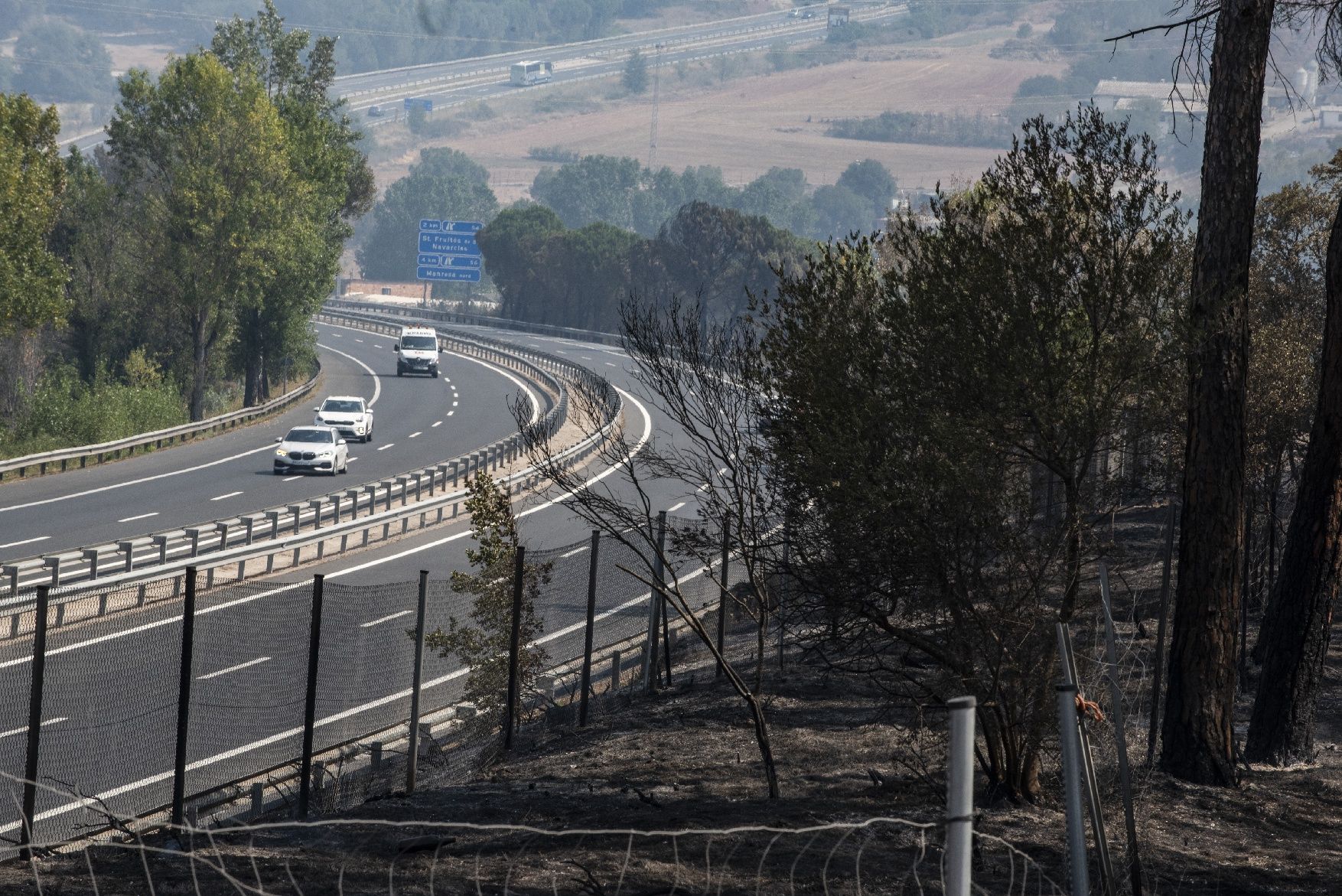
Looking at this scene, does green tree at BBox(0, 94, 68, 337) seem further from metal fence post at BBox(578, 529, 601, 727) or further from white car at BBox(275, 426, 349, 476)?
metal fence post at BBox(578, 529, 601, 727)

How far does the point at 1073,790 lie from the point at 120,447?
135 feet

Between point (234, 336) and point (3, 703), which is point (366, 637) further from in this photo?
point (234, 336)

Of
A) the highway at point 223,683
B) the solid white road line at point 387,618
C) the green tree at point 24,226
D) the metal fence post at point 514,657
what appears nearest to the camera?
the highway at point 223,683

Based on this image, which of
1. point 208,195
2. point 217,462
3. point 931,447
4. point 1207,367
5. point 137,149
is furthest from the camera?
point 137,149

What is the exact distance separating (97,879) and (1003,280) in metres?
6.93

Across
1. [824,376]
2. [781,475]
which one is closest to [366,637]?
[781,475]

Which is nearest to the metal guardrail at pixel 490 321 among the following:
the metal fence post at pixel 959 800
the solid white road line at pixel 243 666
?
the solid white road line at pixel 243 666

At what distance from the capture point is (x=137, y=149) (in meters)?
64.6

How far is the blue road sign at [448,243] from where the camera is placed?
108875mm

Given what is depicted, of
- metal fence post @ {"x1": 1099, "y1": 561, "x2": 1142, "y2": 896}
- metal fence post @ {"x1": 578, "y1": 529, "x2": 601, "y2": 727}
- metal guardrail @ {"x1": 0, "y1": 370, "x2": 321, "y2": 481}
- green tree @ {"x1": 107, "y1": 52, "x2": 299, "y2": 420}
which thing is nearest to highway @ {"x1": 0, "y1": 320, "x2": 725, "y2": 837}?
metal fence post @ {"x1": 578, "y1": 529, "x2": 601, "y2": 727}

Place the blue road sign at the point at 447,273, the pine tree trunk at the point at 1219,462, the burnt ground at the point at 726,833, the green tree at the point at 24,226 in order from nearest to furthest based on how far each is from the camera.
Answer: the burnt ground at the point at 726,833 < the pine tree trunk at the point at 1219,462 < the green tree at the point at 24,226 < the blue road sign at the point at 447,273

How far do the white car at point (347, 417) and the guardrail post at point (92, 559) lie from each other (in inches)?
1045

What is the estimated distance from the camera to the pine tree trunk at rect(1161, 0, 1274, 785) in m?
12.0

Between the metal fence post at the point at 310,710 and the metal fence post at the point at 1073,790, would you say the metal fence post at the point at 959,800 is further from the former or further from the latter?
the metal fence post at the point at 310,710
